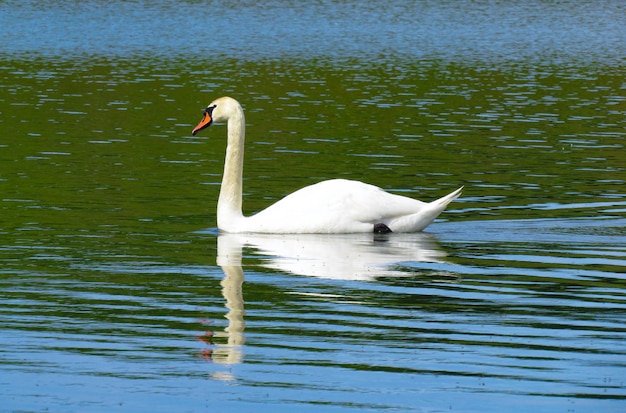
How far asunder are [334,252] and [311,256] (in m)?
0.33

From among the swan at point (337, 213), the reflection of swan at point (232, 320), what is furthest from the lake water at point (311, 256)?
the swan at point (337, 213)

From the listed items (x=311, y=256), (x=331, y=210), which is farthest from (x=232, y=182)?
(x=311, y=256)

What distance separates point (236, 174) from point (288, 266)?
10.2 feet

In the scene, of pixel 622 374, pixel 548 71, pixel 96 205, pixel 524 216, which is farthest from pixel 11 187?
pixel 548 71

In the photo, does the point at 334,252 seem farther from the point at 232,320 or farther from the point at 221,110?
the point at 232,320

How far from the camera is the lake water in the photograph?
8242 mm

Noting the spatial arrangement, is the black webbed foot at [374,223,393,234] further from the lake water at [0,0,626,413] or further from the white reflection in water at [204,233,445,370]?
the lake water at [0,0,626,413]

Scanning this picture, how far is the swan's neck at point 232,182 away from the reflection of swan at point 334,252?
30 centimetres

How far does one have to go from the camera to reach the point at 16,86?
35.5 m

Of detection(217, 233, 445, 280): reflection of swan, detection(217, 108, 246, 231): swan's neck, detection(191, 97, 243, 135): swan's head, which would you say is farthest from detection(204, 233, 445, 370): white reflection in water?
detection(191, 97, 243, 135): swan's head

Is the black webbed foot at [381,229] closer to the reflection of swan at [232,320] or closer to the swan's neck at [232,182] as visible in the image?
the swan's neck at [232,182]

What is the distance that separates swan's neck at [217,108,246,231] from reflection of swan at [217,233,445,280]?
0.30m

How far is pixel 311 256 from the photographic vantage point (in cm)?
1302

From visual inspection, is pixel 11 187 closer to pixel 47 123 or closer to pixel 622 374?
pixel 47 123
